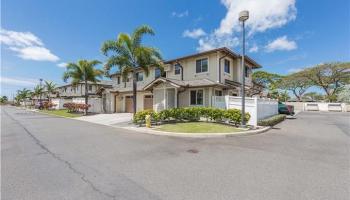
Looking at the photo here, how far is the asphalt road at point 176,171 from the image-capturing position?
12.1 feet

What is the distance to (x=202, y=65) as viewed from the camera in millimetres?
17969

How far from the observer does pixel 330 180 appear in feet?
14.0

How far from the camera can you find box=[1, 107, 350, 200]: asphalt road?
12.1 ft

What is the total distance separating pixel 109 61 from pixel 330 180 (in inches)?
586

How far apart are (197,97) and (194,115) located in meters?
3.55

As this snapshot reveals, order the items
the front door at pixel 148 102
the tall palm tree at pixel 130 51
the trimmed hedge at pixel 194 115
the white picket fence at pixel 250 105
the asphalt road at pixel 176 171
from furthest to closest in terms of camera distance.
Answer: the front door at pixel 148 102 → the tall palm tree at pixel 130 51 → the white picket fence at pixel 250 105 → the trimmed hedge at pixel 194 115 → the asphalt road at pixel 176 171

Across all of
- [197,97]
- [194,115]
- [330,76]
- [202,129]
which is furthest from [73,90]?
[330,76]

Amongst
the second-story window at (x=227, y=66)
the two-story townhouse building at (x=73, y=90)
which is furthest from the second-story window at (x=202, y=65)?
the two-story townhouse building at (x=73, y=90)

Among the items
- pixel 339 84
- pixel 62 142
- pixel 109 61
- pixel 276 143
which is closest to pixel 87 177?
pixel 62 142

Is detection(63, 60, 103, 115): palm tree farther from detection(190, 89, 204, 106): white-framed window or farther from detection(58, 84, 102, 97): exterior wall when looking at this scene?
detection(58, 84, 102, 97): exterior wall

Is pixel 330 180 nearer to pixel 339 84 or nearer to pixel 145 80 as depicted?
pixel 145 80

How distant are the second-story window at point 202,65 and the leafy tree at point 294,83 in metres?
Answer: 34.7

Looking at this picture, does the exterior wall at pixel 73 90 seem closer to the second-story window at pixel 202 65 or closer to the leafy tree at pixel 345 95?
the second-story window at pixel 202 65

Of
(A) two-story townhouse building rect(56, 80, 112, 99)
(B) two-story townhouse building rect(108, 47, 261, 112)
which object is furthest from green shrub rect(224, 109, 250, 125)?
(A) two-story townhouse building rect(56, 80, 112, 99)
